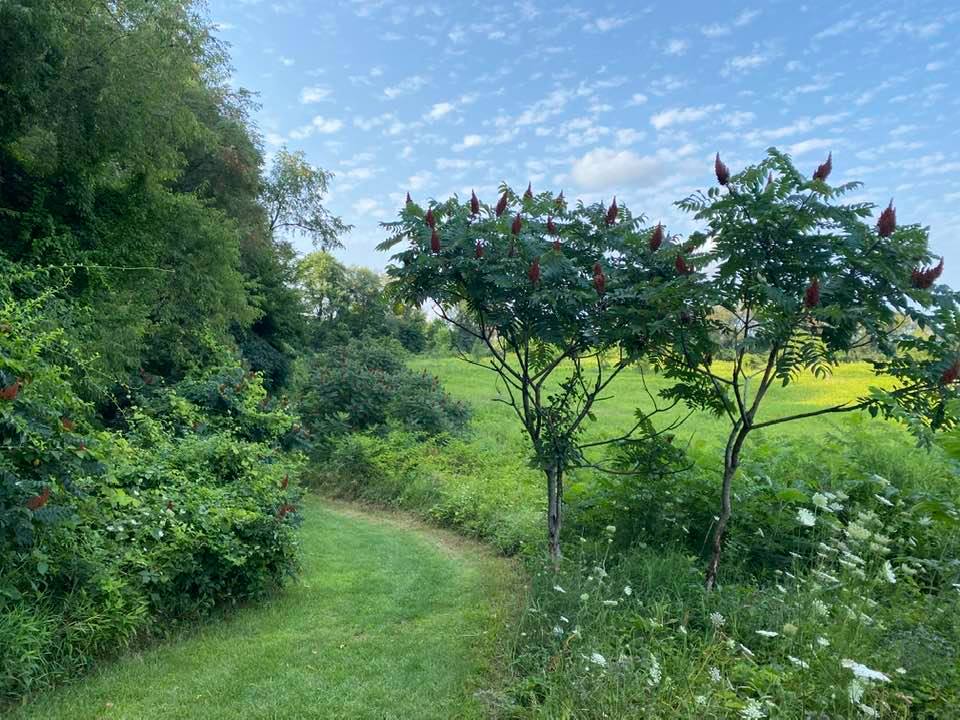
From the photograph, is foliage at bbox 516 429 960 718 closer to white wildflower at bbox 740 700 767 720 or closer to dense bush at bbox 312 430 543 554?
white wildflower at bbox 740 700 767 720

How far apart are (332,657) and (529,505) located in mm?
3461

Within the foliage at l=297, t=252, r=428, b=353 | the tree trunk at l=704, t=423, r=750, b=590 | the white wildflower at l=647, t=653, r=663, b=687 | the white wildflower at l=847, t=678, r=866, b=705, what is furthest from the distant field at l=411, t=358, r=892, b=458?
the foliage at l=297, t=252, r=428, b=353

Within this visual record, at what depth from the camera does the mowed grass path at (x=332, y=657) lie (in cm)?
328

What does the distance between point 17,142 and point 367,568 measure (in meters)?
6.01

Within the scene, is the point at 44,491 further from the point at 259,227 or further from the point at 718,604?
the point at 259,227

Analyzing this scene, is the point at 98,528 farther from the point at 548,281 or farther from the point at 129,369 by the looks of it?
the point at 129,369

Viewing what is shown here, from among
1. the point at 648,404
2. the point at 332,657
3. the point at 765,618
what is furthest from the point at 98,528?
the point at 648,404

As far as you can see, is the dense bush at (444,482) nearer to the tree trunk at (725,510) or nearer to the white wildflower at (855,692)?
the tree trunk at (725,510)

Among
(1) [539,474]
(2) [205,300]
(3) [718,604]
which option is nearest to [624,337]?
(3) [718,604]

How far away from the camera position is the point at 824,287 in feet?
11.1

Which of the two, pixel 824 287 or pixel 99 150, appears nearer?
pixel 824 287

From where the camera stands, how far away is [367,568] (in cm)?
573

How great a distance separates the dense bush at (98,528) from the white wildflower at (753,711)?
332cm

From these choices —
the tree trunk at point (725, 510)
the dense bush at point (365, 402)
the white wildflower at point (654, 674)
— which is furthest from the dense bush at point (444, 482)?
the white wildflower at point (654, 674)
